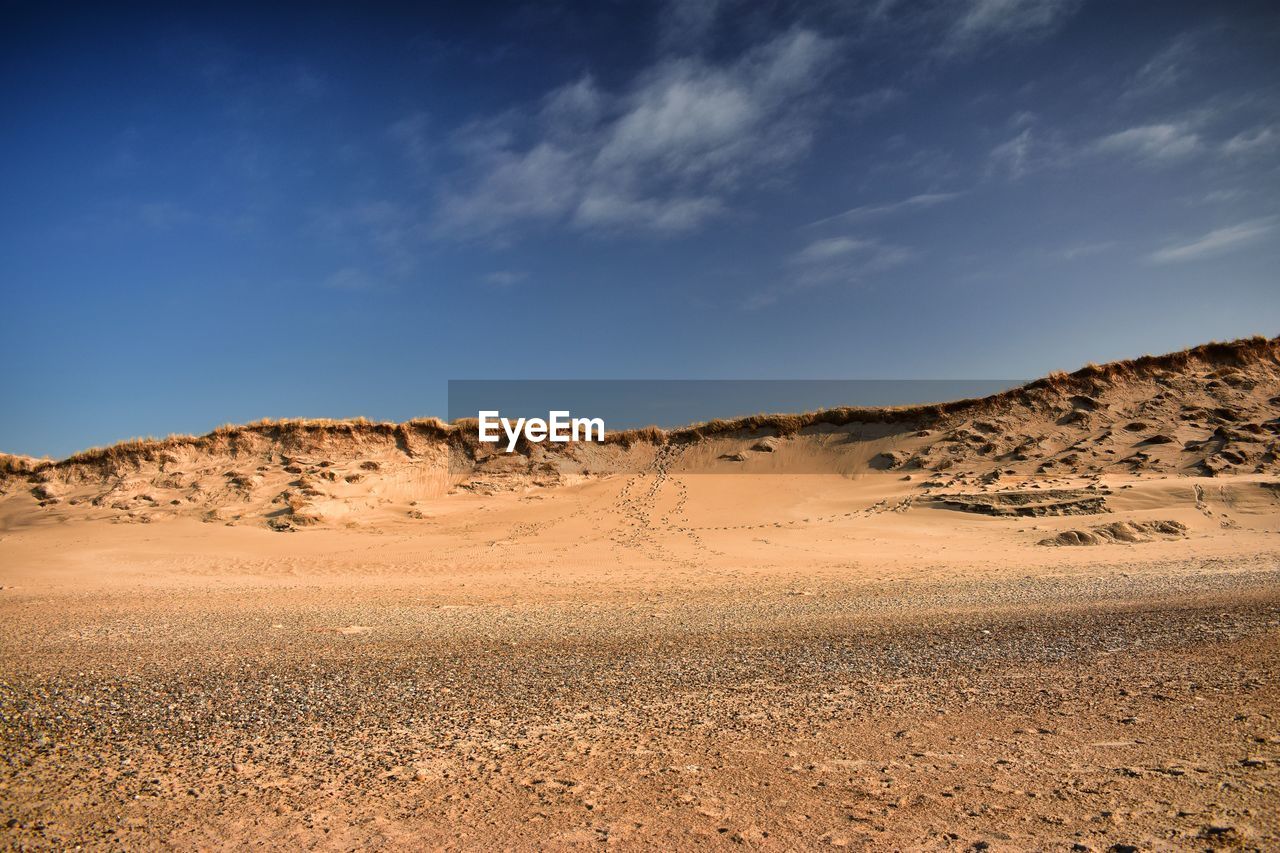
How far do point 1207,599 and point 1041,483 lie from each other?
12046 mm

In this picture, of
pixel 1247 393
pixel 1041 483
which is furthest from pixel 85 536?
pixel 1247 393

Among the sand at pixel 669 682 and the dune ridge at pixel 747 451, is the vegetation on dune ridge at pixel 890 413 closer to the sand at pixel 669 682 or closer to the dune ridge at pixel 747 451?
the dune ridge at pixel 747 451

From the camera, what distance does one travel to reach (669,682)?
573 cm

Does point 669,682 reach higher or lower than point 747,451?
lower

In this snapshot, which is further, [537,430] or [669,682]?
[537,430]

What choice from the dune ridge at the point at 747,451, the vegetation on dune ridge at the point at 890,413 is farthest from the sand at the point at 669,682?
the vegetation on dune ridge at the point at 890,413

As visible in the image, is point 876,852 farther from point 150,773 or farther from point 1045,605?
point 1045,605

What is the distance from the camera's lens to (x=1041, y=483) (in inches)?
787

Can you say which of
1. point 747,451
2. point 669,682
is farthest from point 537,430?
point 669,682

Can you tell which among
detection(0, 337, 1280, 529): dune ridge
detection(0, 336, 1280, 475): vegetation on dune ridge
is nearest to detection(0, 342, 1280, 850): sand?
detection(0, 337, 1280, 529): dune ridge

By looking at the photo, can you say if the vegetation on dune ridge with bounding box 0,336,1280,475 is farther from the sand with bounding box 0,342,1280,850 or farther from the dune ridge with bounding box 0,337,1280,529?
the sand with bounding box 0,342,1280,850

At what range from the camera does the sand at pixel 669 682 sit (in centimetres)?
349

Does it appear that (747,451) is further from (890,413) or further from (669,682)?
(669,682)

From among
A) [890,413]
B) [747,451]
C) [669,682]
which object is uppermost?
[890,413]
